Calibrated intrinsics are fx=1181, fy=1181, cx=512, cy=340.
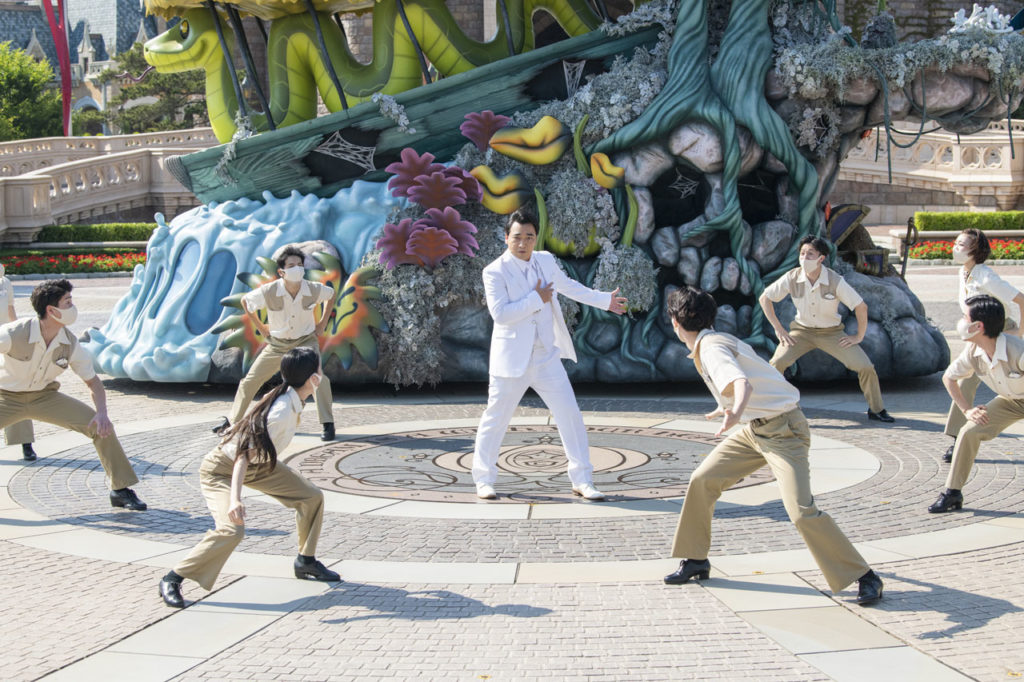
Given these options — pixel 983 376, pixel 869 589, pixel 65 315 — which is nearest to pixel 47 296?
pixel 65 315

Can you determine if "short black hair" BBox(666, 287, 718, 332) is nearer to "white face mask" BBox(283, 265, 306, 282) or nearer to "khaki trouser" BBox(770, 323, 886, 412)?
"white face mask" BBox(283, 265, 306, 282)

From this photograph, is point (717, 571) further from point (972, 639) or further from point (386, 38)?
point (386, 38)

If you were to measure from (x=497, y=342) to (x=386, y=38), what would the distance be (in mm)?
6663

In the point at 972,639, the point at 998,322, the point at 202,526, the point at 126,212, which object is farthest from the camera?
the point at 126,212

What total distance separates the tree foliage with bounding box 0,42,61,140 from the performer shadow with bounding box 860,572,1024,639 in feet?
171

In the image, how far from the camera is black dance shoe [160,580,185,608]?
5.75m

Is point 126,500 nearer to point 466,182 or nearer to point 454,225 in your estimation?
point 454,225

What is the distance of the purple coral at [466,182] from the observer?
38.9 ft

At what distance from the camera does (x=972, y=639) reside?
5.20 metres

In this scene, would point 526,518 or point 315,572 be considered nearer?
point 315,572

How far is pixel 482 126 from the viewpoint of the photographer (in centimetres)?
1211

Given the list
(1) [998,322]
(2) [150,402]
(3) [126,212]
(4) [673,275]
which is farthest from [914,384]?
(3) [126,212]

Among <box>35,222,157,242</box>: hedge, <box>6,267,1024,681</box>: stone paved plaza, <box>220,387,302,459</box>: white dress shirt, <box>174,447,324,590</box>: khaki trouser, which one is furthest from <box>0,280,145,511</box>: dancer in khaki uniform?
<box>35,222,157,242</box>: hedge

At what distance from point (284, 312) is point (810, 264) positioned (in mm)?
4184
